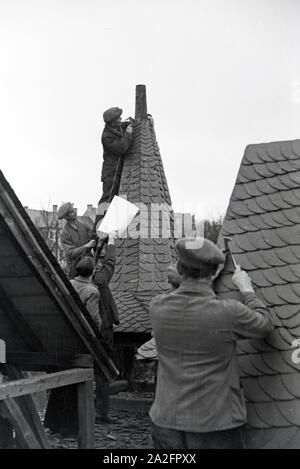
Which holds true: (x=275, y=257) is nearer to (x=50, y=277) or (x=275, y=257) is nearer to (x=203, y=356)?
(x=203, y=356)

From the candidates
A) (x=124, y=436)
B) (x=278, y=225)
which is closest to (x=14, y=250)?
(x=278, y=225)

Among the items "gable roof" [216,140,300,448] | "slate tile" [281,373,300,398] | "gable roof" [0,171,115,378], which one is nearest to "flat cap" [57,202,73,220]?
"gable roof" [0,171,115,378]

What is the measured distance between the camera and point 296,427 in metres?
3.31

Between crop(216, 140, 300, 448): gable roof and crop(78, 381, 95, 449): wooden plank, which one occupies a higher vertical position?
crop(216, 140, 300, 448): gable roof

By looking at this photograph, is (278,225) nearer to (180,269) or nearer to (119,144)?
(180,269)

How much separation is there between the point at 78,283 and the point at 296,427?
3504mm

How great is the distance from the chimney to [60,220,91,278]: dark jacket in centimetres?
222

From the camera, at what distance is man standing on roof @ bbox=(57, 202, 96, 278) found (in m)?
7.51

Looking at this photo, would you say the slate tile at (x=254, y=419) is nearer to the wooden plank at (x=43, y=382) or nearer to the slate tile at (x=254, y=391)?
the slate tile at (x=254, y=391)

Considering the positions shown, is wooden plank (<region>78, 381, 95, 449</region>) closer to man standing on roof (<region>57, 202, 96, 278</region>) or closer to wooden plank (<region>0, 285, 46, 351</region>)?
wooden plank (<region>0, 285, 46, 351</region>)

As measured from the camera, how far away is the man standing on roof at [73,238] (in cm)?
751

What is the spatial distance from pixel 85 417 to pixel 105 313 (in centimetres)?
288

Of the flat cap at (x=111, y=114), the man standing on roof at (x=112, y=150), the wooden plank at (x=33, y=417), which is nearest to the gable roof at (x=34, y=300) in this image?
the wooden plank at (x=33, y=417)

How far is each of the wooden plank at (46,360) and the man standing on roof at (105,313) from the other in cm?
204
